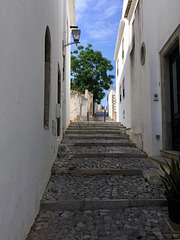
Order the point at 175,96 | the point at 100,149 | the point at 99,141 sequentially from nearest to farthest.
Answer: the point at 175,96
the point at 100,149
the point at 99,141

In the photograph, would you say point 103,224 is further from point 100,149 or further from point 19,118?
point 100,149

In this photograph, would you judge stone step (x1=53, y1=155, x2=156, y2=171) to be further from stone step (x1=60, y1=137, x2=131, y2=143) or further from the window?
the window

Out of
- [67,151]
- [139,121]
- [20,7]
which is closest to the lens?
[20,7]

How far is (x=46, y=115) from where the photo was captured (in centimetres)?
354

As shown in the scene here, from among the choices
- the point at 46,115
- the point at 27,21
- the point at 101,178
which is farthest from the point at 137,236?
the point at 27,21

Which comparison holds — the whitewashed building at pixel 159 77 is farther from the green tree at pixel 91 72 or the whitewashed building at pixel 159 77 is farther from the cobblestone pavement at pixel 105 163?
the green tree at pixel 91 72

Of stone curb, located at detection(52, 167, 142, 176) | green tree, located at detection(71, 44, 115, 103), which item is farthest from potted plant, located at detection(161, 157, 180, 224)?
green tree, located at detection(71, 44, 115, 103)

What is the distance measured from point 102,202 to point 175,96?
2992mm

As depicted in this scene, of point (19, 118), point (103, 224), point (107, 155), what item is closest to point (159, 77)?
point (107, 155)

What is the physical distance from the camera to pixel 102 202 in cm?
280

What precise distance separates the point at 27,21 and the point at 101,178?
118 inches

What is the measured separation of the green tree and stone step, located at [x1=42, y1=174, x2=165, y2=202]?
2111 cm

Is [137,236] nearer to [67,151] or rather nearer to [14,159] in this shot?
[14,159]

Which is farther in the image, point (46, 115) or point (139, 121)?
point (139, 121)
